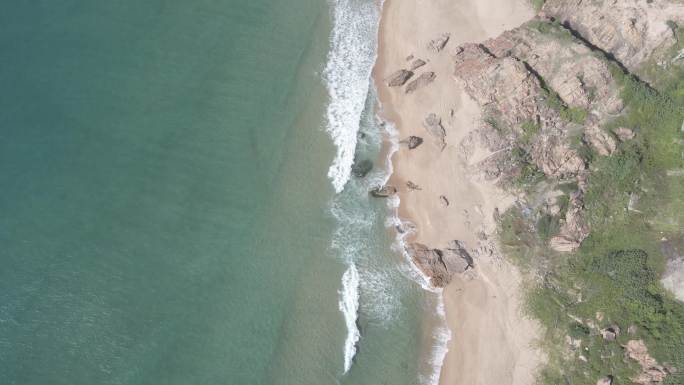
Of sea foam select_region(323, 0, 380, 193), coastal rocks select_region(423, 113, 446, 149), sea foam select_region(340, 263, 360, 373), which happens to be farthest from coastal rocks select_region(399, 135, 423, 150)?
sea foam select_region(340, 263, 360, 373)

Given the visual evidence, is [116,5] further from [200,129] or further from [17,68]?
[200,129]

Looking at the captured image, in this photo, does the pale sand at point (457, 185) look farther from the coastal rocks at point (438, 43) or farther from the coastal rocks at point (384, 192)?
the coastal rocks at point (384, 192)

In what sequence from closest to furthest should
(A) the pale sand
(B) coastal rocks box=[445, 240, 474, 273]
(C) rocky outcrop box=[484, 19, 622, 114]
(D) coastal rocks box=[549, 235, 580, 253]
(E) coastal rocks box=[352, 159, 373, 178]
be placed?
1. (A) the pale sand
2. (D) coastal rocks box=[549, 235, 580, 253]
3. (C) rocky outcrop box=[484, 19, 622, 114]
4. (B) coastal rocks box=[445, 240, 474, 273]
5. (E) coastal rocks box=[352, 159, 373, 178]

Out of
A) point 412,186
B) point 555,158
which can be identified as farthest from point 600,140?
point 412,186

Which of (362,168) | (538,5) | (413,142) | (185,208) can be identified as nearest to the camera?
(185,208)

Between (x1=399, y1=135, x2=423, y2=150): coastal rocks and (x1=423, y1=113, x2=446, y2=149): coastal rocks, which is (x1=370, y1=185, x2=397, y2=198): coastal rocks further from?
(x1=423, y1=113, x2=446, y2=149): coastal rocks

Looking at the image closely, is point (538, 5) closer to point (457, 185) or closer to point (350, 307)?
point (457, 185)

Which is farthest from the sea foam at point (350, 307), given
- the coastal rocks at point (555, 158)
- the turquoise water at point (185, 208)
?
the coastal rocks at point (555, 158)

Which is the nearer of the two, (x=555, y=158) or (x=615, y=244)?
(x=615, y=244)
